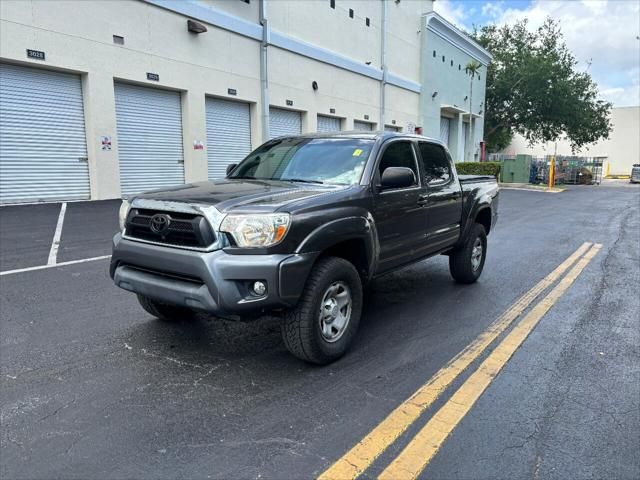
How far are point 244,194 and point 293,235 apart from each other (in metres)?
0.63

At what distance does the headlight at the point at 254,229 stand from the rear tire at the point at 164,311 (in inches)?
57.3

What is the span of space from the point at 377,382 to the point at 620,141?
265ft

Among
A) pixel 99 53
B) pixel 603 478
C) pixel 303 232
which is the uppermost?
pixel 99 53

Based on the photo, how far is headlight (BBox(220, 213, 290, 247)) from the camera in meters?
3.41

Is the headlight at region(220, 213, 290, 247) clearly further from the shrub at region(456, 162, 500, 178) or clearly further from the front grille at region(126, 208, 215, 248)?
the shrub at region(456, 162, 500, 178)

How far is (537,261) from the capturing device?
8.17 m

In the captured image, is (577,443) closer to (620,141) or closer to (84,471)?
(84,471)

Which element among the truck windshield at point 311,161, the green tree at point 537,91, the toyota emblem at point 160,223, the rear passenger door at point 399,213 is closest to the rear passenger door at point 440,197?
the rear passenger door at point 399,213

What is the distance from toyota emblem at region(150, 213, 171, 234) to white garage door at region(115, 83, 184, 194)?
11.9m

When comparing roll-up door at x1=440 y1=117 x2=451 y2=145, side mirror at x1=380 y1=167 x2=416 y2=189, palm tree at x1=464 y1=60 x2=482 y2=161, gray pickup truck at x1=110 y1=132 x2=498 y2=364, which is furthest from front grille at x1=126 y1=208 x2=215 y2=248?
palm tree at x1=464 y1=60 x2=482 y2=161

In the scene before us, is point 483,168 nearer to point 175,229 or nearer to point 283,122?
point 283,122

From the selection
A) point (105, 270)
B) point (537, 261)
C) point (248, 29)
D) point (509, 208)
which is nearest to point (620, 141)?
point (509, 208)

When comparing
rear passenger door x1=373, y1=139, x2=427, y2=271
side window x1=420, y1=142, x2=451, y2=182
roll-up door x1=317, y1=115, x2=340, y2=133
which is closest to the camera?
rear passenger door x1=373, y1=139, x2=427, y2=271

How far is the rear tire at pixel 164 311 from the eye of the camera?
4570mm
